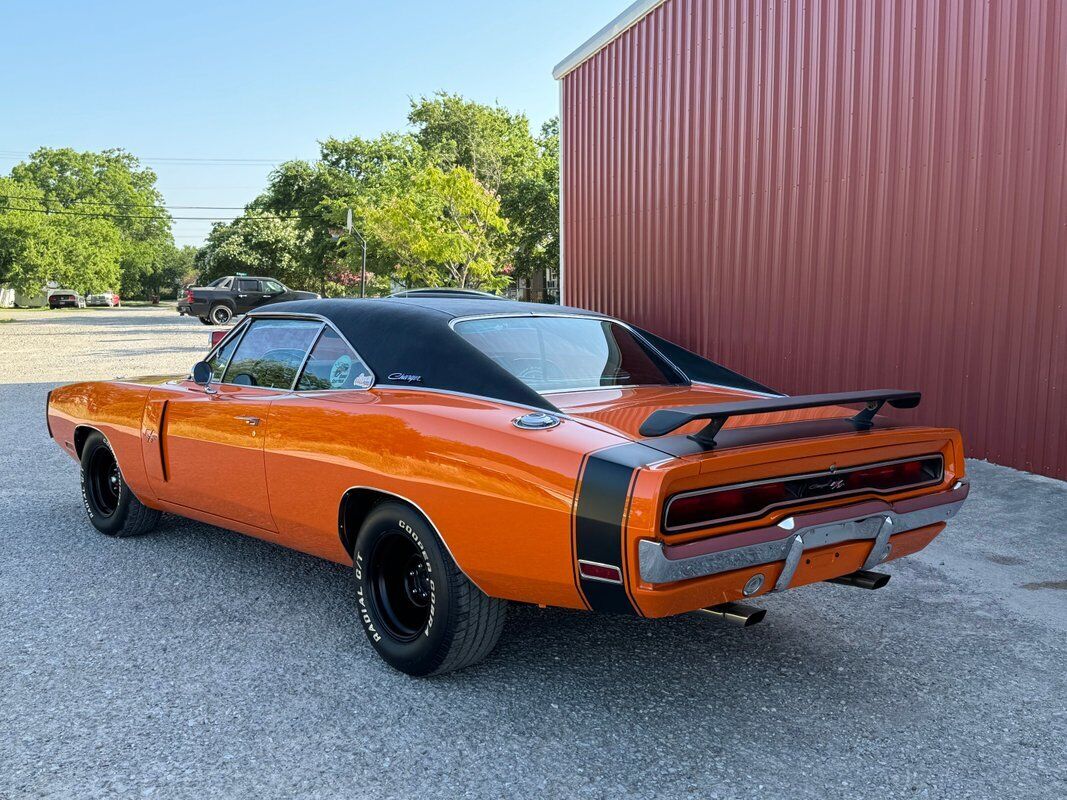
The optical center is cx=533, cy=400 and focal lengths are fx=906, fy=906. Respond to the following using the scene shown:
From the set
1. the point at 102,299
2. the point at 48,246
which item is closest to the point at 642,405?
the point at 48,246

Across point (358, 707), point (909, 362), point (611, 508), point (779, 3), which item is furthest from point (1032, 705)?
point (779, 3)

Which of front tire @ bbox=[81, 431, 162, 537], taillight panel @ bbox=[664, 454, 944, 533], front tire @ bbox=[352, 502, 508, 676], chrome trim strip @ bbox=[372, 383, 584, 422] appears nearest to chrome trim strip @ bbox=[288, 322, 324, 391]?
chrome trim strip @ bbox=[372, 383, 584, 422]

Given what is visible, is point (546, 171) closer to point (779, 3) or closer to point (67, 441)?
point (779, 3)

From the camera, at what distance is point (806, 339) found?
8.32m

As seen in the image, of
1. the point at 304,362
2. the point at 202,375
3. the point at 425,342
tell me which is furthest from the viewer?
the point at 202,375

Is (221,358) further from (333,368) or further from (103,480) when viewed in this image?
(103,480)

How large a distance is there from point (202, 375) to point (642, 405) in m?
2.26

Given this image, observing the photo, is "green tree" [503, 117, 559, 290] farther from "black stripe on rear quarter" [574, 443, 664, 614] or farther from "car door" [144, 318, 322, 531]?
"black stripe on rear quarter" [574, 443, 664, 614]

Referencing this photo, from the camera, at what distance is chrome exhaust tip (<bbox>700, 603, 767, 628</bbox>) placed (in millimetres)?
2812

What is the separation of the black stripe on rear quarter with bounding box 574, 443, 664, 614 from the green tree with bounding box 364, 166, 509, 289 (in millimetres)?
23806

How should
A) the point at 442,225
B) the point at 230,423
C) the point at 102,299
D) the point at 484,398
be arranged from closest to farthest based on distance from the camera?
1. the point at 484,398
2. the point at 230,423
3. the point at 442,225
4. the point at 102,299

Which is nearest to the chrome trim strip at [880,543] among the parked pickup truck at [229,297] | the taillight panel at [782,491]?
the taillight panel at [782,491]

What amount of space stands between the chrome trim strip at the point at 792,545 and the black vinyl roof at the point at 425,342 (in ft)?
2.43

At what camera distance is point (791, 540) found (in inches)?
105
